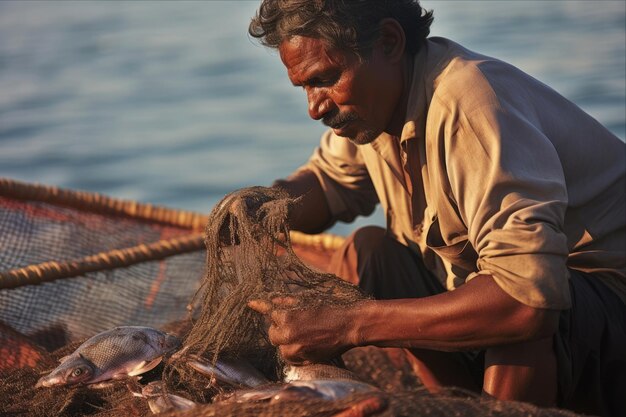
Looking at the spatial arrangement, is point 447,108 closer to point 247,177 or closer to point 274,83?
point 247,177

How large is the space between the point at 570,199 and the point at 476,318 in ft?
1.96

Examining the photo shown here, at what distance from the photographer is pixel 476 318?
2600mm

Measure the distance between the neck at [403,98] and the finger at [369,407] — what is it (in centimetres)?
104

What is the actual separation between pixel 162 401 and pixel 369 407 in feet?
2.01

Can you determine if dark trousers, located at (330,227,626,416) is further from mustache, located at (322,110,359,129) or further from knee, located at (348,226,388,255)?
mustache, located at (322,110,359,129)

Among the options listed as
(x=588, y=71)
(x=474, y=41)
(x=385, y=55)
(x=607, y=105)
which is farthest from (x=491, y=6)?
(x=385, y=55)

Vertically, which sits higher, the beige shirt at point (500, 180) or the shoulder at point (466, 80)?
the shoulder at point (466, 80)

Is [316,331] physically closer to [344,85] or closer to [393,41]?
[344,85]

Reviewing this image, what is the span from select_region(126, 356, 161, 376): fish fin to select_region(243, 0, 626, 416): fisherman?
1.05 ft

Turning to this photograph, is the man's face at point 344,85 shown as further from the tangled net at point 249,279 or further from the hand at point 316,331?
the hand at point 316,331

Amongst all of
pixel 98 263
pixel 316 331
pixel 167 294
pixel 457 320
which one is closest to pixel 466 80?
pixel 457 320

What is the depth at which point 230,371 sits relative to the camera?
2.81 meters

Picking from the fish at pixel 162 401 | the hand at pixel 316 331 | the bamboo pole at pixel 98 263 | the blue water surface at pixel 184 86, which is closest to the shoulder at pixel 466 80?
the hand at pixel 316 331

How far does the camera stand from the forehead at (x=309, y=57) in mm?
2928
